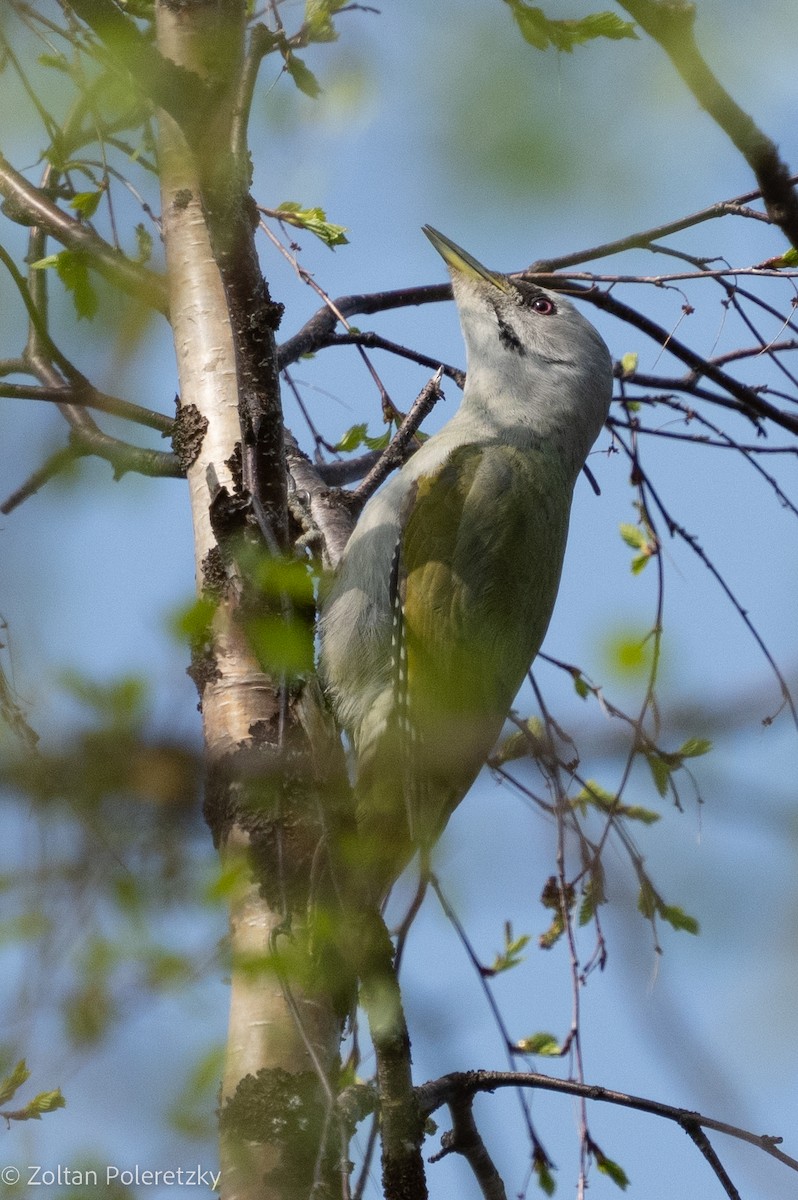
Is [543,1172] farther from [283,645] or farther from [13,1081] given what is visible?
[283,645]

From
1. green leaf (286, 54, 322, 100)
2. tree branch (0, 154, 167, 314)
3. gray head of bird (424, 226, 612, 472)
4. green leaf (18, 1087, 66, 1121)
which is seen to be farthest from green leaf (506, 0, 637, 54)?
gray head of bird (424, 226, 612, 472)

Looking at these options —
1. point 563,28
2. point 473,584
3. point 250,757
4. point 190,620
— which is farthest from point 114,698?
point 473,584

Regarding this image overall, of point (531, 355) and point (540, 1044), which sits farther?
point (531, 355)

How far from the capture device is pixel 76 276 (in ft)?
13.0

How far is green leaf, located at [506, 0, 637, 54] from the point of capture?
238cm

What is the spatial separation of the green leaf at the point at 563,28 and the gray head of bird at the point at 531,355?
9.28 feet

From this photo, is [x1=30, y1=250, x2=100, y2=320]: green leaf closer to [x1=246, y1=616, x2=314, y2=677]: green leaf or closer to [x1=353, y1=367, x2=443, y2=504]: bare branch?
[x1=353, y1=367, x2=443, y2=504]: bare branch

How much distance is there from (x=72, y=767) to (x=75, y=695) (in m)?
0.12

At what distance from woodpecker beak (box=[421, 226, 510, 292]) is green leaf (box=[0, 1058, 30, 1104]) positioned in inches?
172

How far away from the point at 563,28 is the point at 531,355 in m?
3.53

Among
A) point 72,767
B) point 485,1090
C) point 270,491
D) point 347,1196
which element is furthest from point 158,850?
point 485,1090

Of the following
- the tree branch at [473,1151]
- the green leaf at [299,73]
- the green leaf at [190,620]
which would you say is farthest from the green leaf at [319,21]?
the tree branch at [473,1151]

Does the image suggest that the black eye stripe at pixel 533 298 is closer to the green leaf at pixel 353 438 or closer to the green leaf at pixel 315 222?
the green leaf at pixel 353 438

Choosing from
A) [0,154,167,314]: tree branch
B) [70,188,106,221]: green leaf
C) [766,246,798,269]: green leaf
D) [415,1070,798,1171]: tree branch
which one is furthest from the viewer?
[766,246,798,269]: green leaf
